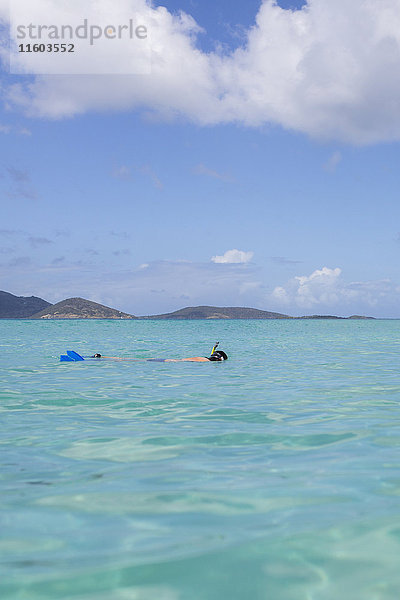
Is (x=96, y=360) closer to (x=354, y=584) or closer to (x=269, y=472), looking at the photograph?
(x=269, y=472)

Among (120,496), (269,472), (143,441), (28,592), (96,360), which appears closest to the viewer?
(28,592)

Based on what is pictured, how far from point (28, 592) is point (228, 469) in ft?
10.9

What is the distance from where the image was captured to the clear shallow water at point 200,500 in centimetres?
377

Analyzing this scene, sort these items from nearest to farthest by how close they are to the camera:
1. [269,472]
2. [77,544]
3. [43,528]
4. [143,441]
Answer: [77,544], [43,528], [269,472], [143,441]

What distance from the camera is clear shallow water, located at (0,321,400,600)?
12.4 feet

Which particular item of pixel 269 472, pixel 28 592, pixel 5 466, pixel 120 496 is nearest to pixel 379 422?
pixel 269 472

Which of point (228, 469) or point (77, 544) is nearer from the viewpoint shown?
point (77, 544)

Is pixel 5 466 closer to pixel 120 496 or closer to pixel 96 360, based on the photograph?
pixel 120 496

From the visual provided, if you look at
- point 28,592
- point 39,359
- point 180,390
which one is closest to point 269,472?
point 28,592

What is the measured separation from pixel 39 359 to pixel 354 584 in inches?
889

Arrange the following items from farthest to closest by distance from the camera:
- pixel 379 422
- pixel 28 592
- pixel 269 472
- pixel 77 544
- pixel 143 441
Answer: pixel 379 422 < pixel 143 441 < pixel 269 472 < pixel 77 544 < pixel 28 592

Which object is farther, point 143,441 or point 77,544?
point 143,441

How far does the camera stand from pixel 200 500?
535cm

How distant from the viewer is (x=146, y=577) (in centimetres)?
378
